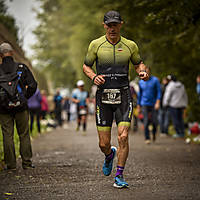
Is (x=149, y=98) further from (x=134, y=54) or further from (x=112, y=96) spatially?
(x=112, y=96)

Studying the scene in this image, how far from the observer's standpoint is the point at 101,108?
23.7 feet

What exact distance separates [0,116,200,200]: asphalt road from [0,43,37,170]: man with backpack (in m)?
0.35

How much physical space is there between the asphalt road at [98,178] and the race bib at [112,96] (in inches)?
44.8

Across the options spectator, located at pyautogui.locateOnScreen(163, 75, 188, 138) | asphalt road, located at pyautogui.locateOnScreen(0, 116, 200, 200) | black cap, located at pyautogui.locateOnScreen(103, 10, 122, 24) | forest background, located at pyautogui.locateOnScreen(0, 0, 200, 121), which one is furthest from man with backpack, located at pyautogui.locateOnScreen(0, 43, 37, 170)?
spectator, located at pyautogui.locateOnScreen(163, 75, 188, 138)

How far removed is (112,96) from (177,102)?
1021cm

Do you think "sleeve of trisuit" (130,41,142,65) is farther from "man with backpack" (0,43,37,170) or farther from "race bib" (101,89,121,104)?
"man with backpack" (0,43,37,170)

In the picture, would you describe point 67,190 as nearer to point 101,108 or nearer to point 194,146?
point 101,108

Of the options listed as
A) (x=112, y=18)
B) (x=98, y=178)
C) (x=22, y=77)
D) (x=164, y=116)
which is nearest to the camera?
(x=112, y=18)

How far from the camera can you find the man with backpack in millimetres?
8742

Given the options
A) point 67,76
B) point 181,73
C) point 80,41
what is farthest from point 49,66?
point 181,73

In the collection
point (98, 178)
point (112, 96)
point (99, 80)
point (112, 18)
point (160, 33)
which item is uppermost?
point (160, 33)

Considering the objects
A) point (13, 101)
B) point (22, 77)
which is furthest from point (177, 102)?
point (13, 101)

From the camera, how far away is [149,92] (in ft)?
47.3

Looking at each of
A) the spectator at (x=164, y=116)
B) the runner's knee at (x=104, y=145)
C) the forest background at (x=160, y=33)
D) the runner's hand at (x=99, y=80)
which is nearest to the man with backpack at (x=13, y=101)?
the runner's knee at (x=104, y=145)
